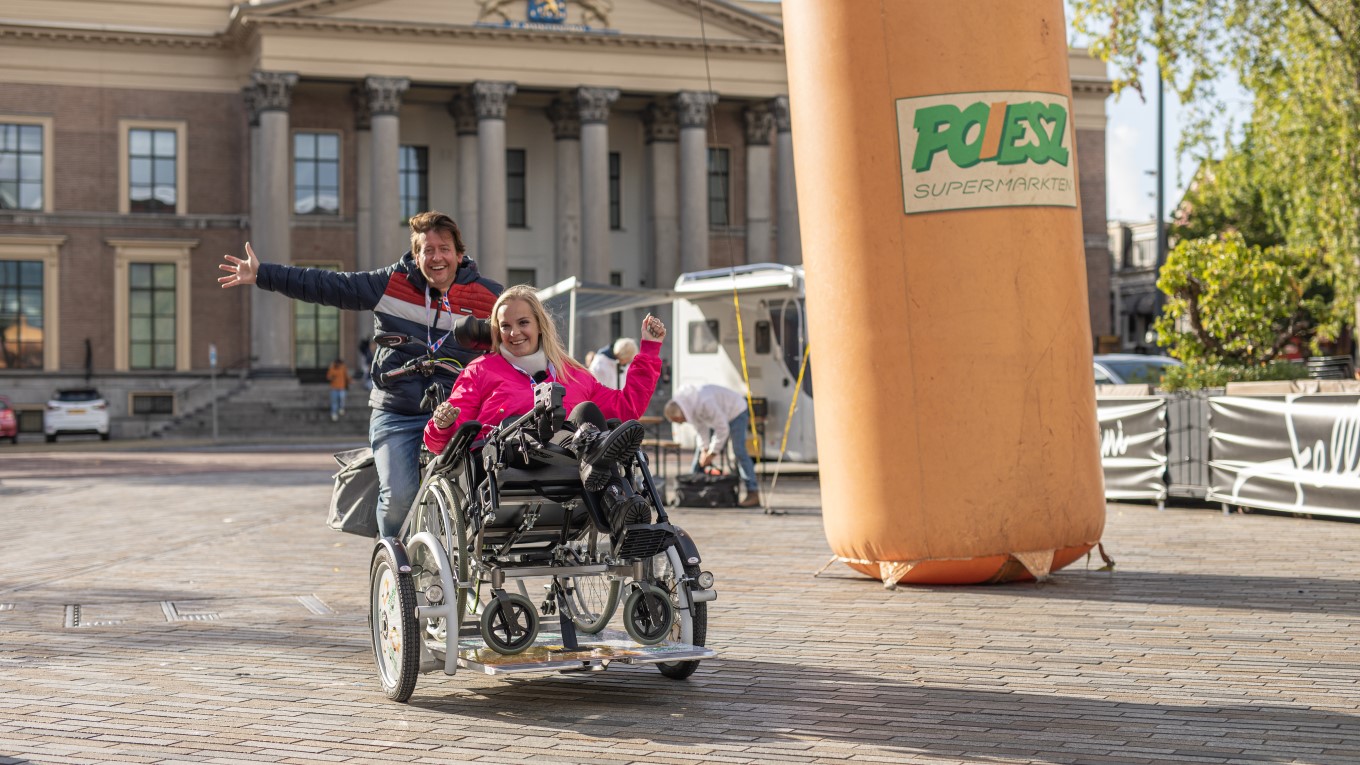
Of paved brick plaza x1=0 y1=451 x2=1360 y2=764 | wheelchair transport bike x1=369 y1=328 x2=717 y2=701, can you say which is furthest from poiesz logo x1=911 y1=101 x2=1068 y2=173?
wheelchair transport bike x1=369 y1=328 x2=717 y2=701

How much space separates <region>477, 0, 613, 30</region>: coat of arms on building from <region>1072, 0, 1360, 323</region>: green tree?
2959 cm

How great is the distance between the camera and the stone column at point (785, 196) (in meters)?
51.4

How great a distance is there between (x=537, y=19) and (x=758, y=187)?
9653 mm

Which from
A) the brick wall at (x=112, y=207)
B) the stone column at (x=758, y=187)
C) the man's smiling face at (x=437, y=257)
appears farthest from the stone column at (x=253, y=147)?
the man's smiling face at (x=437, y=257)

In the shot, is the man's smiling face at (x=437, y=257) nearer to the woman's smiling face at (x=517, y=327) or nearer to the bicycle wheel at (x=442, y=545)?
the woman's smiling face at (x=517, y=327)

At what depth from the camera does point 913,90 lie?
9844 mm

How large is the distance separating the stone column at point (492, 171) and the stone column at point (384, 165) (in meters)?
2.47

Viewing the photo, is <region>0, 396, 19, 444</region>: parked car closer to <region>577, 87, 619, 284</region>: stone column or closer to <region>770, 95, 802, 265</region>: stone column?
<region>577, 87, 619, 284</region>: stone column

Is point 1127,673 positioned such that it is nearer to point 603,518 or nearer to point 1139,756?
point 1139,756

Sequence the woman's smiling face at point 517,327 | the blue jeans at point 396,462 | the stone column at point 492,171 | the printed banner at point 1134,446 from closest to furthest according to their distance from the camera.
A: the woman's smiling face at point 517,327, the blue jeans at point 396,462, the printed banner at point 1134,446, the stone column at point 492,171

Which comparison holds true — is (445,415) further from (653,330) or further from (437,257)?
(437,257)

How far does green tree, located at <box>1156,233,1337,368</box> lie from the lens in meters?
18.8

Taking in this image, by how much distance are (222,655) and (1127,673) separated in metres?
4.43

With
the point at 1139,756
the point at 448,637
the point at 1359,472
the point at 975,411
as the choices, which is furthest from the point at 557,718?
the point at 1359,472
